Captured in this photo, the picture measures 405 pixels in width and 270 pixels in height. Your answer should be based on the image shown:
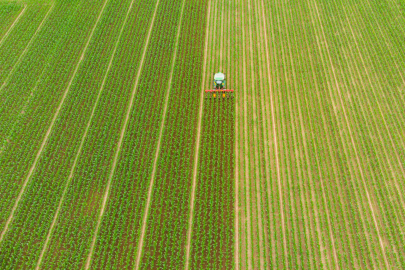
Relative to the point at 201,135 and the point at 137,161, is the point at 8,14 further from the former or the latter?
the point at 201,135

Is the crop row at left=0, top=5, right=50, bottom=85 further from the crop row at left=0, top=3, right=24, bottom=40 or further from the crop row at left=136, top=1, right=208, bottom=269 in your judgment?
the crop row at left=136, top=1, right=208, bottom=269

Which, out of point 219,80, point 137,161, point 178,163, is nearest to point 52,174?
point 137,161

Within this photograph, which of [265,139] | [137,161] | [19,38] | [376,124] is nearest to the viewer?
[137,161]

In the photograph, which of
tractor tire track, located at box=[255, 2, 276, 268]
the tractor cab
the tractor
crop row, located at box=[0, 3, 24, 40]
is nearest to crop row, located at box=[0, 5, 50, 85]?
crop row, located at box=[0, 3, 24, 40]

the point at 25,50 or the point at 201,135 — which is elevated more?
the point at 25,50

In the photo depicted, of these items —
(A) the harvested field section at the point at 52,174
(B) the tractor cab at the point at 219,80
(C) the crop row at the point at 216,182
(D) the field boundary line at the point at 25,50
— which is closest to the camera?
(C) the crop row at the point at 216,182

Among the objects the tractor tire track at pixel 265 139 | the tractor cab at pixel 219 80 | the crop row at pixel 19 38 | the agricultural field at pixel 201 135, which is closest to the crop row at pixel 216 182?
the agricultural field at pixel 201 135

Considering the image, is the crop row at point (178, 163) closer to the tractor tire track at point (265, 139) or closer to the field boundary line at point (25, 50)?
the tractor tire track at point (265, 139)
